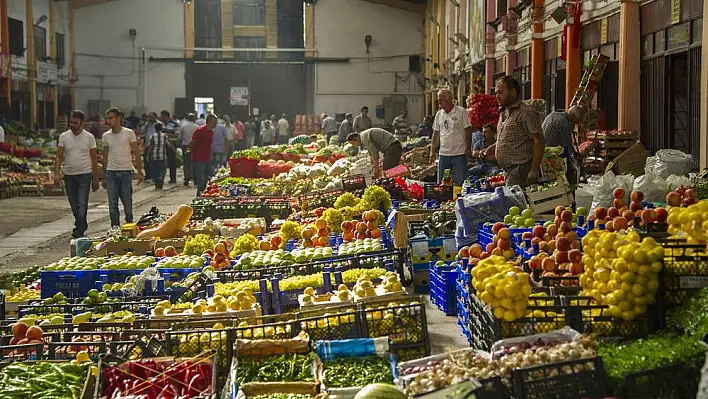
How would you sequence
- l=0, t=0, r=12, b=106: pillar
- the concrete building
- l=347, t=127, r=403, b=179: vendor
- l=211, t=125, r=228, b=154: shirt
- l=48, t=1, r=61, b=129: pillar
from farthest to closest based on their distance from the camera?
the concrete building, l=48, t=1, r=61, b=129: pillar, l=0, t=0, r=12, b=106: pillar, l=211, t=125, r=228, b=154: shirt, l=347, t=127, r=403, b=179: vendor

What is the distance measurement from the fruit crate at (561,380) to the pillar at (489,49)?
2308cm

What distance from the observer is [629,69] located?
1459 cm

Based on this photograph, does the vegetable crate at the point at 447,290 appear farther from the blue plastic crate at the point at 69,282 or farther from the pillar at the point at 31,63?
the pillar at the point at 31,63

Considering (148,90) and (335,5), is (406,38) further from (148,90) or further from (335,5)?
(148,90)

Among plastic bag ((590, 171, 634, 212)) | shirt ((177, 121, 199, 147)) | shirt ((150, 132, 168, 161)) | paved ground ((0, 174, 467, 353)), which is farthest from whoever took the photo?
shirt ((177, 121, 199, 147))

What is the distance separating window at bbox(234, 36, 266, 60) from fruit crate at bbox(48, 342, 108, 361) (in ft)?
128

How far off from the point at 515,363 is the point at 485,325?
0.95 meters

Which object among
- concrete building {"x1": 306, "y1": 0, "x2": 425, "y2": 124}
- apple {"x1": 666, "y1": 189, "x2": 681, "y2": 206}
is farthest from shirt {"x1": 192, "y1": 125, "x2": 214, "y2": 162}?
concrete building {"x1": 306, "y1": 0, "x2": 425, "y2": 124}

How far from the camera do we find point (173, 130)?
30719 millimetres

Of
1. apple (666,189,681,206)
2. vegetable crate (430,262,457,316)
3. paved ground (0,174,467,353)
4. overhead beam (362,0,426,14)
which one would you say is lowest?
paved ground (0,174,467,353)

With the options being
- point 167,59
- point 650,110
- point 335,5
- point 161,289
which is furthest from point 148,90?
point 161,289

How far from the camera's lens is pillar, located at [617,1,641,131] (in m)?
14.5

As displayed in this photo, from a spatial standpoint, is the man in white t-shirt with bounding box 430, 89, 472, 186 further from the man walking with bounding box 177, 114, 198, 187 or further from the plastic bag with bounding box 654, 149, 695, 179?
the man walking with bounding box 177, 114, 198, 187

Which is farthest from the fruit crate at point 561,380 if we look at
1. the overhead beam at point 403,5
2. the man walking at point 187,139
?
the overhead beam at point 403,5
